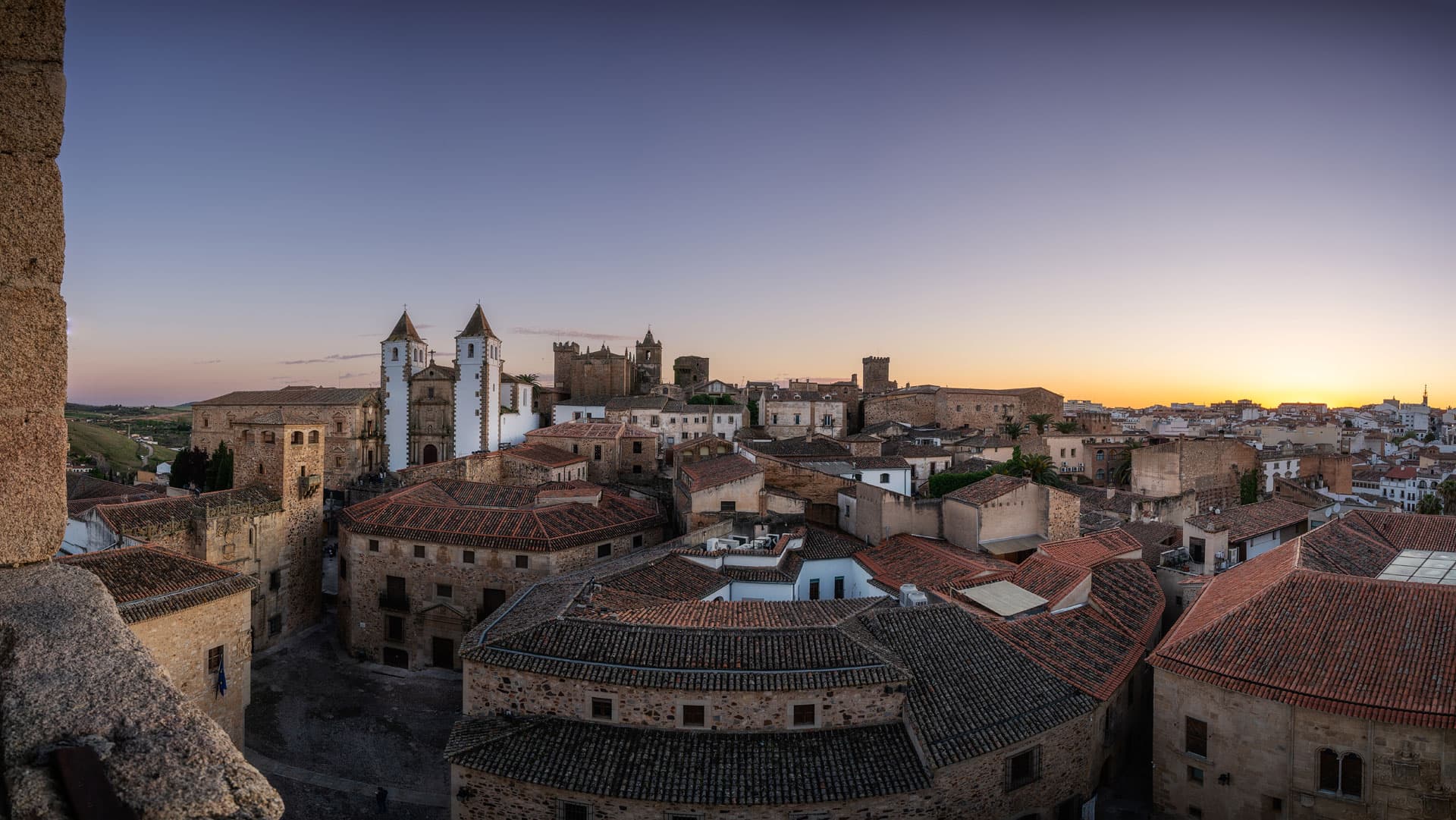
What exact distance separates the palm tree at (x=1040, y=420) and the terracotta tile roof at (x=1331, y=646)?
3903 cm

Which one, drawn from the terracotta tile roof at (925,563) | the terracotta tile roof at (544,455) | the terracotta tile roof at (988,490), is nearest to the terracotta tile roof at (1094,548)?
the terracotta tile roof at (925,563)

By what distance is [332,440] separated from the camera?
4241 centimetres

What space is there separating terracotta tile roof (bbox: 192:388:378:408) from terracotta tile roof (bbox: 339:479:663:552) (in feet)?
69.8

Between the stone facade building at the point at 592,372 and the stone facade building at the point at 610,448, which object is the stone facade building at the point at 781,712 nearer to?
the stone facade building at the point at 610,448

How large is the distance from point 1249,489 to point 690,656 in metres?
39.9

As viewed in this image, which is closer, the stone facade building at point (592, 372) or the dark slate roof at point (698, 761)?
the dark slate roof at point (698, 761)

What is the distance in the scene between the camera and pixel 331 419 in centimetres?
4312

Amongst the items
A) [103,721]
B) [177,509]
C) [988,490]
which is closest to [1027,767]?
[988,490]

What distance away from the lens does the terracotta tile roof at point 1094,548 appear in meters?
19.5

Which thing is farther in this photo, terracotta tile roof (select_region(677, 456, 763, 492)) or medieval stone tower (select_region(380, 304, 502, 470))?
medieval stone tower (select_region(380, 304, 502, 470))

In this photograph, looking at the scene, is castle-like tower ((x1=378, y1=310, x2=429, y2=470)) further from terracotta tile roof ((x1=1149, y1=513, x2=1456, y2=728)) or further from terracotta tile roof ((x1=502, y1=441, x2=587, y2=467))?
terracotta tile roof ((x1=1149, y1=513, x2=1456, y2=728))

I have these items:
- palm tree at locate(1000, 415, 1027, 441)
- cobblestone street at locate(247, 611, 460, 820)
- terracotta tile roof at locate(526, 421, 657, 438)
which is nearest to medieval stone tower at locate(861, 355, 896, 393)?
palm tree at locate(1000, 415, 1027, 441)

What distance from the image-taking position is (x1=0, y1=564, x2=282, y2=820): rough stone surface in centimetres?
229

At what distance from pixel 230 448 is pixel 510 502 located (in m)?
27.9
